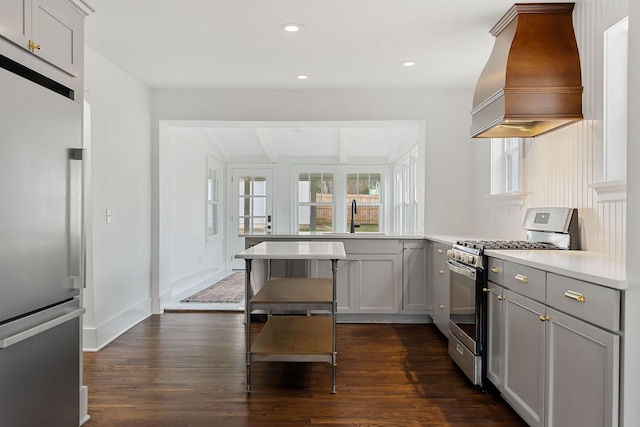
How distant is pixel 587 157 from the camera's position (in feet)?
8.50

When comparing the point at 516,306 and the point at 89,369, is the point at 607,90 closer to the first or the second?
the point at 516,306

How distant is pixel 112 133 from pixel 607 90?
3.66 m

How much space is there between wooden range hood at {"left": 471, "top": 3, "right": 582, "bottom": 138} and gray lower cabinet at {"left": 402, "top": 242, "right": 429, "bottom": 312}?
1751mm

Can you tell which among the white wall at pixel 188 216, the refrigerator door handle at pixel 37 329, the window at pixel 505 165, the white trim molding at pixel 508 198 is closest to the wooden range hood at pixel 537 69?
the white trim molding at pixel 508 198

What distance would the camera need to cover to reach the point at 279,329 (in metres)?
3.19

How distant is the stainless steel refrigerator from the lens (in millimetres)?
1665

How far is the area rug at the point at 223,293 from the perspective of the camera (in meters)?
5.34

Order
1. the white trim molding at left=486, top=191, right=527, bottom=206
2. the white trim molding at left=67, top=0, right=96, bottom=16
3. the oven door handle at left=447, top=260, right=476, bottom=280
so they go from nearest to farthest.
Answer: the white trim molding at left=67, top=0, right=96, bottom=16 < the oven door handle at left=447, top=260, right=476, bottom=280 < the white trim molding at left=486, top=191, right=527, bottom=206

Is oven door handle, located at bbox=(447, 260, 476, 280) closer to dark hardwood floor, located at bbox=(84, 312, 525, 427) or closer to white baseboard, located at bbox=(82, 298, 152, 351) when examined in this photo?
dark hardwood floor, located at bbox=(84, 312, 525, 427)

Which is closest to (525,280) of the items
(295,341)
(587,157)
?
(587,157)

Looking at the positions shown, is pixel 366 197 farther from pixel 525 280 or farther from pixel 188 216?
pixel 525 280

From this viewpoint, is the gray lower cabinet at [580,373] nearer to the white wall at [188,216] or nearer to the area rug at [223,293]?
the area rug at [223,293]

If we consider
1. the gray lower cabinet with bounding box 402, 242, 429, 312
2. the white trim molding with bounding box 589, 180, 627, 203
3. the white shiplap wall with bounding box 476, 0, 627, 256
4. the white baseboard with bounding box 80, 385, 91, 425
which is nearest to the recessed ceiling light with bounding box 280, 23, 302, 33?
the white shiplap wall with bounding box 476, 0, 627, 256

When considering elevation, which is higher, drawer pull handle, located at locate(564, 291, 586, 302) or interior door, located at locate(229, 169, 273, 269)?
interior door, located at locate(229, 169, 273, 269)
